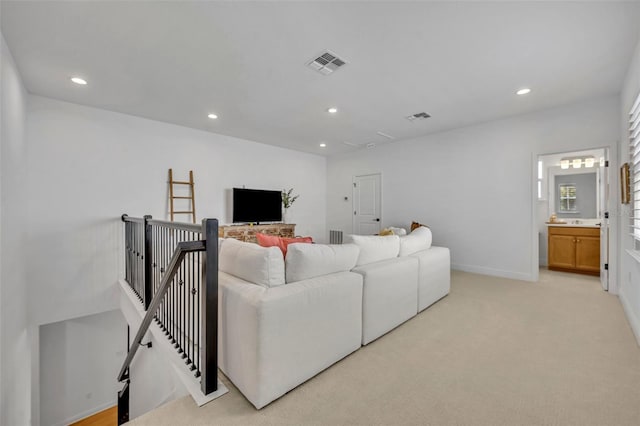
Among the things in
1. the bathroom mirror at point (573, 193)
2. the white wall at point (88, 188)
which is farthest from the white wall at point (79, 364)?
the bathroom mirror at point (573, 193)

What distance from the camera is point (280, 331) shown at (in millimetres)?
1599

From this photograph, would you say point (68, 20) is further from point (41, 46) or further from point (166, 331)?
point (166, 331)

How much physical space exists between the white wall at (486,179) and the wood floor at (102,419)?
580cm

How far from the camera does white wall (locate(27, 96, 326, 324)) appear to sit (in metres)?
3.47

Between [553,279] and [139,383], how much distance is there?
20.0 feet

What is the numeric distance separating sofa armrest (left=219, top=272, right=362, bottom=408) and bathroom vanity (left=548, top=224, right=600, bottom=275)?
16.9 feet

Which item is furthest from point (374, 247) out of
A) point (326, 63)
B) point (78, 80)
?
point (78, 80)

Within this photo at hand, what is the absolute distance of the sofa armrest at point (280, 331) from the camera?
1.53 meters

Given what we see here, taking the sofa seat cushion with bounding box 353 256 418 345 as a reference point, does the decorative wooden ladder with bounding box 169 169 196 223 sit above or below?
above

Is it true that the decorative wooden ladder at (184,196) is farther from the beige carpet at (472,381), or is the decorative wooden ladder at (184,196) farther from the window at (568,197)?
the window at (568,197)

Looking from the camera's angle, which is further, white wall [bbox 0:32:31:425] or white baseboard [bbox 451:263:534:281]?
white baseboard [bbox 451:263:534:281]

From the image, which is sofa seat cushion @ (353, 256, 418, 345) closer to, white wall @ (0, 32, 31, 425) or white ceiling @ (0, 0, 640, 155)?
white ceiling @ (0, 0, 640, 155)

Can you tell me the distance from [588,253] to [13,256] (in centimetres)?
802

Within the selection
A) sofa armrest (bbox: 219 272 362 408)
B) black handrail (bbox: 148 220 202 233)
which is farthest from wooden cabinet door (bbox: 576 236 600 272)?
black handrail (bbox: 148 220 202 233)
